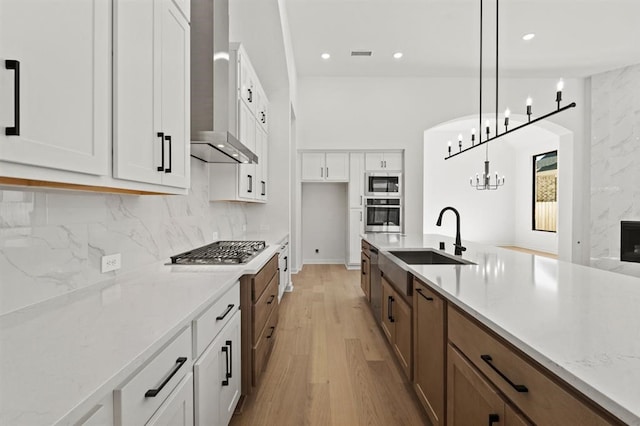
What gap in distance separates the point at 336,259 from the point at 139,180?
653 cm

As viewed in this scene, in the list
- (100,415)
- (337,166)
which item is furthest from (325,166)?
(100,415)

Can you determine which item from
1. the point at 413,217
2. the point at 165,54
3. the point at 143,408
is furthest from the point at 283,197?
the point at 143,408

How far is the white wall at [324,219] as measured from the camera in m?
7.71

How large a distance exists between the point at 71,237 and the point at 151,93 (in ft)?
2.25

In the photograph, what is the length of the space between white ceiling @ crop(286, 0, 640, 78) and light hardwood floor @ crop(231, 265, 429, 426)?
394 cm

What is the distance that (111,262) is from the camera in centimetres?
175

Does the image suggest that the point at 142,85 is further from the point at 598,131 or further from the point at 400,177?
the point at 598,131

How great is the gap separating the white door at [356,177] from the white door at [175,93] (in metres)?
5.20

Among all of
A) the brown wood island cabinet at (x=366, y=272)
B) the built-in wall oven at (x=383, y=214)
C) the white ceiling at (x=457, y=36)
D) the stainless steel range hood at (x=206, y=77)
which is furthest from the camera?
the built-in wall oven at (x=383, y=214)

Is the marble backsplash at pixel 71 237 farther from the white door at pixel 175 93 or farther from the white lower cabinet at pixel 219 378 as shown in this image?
the white lower cabinet at pixel 219 378

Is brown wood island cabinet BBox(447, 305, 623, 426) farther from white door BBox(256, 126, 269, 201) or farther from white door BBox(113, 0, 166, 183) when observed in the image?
white door BBox(256, 126, 269, 201)

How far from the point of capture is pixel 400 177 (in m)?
6.92

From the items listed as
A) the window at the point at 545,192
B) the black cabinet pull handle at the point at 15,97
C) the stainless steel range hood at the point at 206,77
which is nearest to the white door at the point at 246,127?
the stainless steel range hood at the point at 206,77

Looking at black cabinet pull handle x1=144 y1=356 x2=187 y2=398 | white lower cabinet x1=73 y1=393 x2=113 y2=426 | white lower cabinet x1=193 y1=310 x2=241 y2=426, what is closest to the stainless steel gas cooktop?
white lower cabinet x1=193 y1=310 x2=241 y2=426
